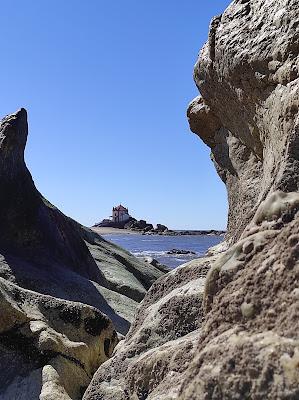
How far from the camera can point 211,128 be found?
7.35 meters

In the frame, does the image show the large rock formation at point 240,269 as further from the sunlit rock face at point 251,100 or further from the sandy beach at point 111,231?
the sandy beach at point 111,231

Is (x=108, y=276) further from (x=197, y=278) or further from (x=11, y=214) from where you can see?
(x=197, y=278)

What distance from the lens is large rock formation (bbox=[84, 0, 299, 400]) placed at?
232cm

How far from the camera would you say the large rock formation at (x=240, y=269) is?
232 cm

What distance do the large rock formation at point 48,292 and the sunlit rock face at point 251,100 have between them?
8.73ft

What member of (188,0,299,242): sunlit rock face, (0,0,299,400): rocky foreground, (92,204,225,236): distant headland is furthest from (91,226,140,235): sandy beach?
(188,0,299,242): sunlit rock face

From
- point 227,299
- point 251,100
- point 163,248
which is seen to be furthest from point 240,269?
point 163,248

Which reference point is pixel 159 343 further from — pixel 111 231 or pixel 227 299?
pixel 111 231

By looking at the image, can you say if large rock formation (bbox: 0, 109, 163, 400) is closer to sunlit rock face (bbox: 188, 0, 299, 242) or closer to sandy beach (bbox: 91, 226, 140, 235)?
sunlit rock face (bbox: 188, 0, 299, 242)

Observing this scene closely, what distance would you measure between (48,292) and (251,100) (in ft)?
27.0

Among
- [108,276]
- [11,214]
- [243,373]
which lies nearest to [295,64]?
[243,373]

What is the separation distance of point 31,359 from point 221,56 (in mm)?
4274

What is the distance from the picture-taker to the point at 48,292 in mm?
11844

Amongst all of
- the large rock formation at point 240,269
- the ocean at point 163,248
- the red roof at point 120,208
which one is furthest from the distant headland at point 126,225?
the large rock formation at point 240,269
